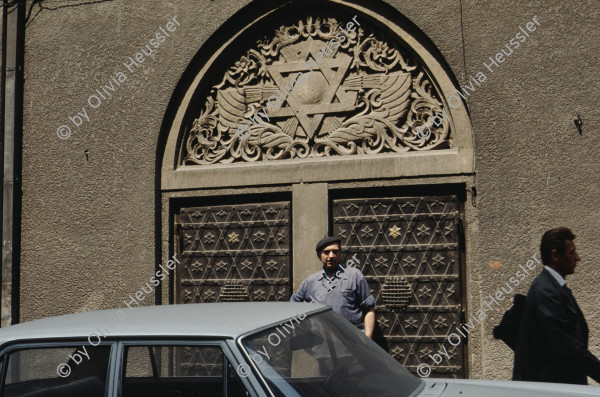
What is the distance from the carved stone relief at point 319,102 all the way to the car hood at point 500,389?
4.30 m

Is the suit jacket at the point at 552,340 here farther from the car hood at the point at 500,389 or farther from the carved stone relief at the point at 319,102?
the carved stone relief at the point at 319,102

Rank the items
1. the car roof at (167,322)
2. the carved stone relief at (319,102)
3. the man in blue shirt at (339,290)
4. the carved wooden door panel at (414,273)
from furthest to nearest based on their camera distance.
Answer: the carved stone relief at (319,102) < the carved wooden door panel at (414,273) < the man in blue shirt at (339,290) < the car roof at (167,322)

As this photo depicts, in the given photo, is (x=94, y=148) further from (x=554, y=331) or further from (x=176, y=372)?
(x=554, y=331)

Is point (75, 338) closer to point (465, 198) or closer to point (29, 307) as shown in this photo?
point (465, 198)

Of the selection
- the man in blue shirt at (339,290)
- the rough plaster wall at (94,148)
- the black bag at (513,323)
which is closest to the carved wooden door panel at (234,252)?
the rough plaster wall at (94,148)

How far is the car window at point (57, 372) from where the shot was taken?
3424 mm

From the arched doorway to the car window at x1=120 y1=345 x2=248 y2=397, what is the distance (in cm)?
449

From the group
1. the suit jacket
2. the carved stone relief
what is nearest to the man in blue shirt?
the carved stone relief

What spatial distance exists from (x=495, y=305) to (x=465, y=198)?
1.16 metres

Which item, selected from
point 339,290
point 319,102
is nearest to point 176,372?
point 339,290

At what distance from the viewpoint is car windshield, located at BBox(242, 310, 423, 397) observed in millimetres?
3186

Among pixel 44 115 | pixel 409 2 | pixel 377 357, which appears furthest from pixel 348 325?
pixel 44 115

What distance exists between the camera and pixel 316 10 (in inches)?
328

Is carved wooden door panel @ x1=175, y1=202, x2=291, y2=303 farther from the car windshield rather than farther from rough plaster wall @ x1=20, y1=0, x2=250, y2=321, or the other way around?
the car windshield
